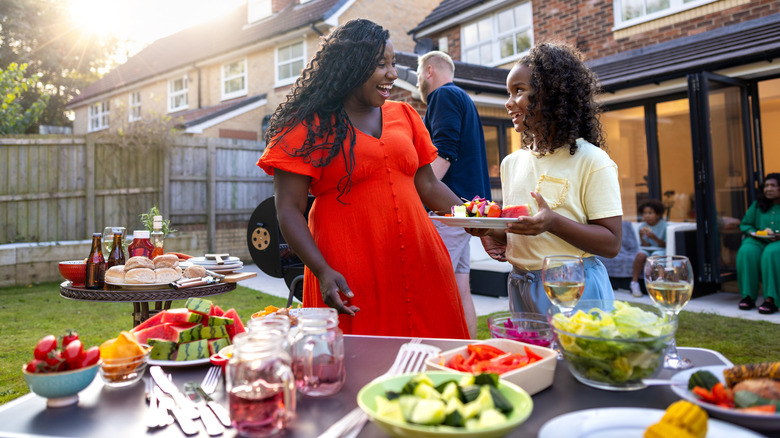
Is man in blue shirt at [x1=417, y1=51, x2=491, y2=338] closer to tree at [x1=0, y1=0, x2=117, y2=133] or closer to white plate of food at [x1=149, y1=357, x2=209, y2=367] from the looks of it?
white plate of food at [x1=149, y1=357, x2=209, y2=367]

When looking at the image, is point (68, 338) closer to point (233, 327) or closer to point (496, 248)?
point (233, 327)

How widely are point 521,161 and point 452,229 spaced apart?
5.31 ft

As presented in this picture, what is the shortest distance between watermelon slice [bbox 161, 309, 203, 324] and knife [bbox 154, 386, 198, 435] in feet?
Result: 1.10

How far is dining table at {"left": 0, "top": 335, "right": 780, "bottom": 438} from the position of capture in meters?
1.05

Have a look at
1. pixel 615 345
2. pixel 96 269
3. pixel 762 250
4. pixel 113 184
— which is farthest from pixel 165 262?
pixel 113 184

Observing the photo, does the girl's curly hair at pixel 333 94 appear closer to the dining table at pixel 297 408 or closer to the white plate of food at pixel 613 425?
the dining table at pixel 297 408

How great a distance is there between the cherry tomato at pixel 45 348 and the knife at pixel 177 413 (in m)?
0.27

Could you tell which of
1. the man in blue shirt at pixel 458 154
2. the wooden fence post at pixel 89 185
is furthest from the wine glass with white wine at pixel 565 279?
the wooden fence post at pixel 89 185

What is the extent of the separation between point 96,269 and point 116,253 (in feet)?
0.91

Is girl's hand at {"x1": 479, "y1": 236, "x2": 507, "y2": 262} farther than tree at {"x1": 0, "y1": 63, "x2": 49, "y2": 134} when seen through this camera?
No

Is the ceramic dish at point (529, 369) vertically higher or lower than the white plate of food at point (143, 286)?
lower

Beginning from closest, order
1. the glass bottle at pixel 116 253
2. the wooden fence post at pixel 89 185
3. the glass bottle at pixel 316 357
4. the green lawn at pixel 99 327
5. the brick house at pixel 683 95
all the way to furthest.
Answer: the glass bottle at pixel 316 357, the glass bottle at pixel 116 253, the green lawn at pixel 99 327, the brick house at pixel 683 95, the wooden fence post at pixel 89 185

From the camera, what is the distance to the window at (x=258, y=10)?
18.6m

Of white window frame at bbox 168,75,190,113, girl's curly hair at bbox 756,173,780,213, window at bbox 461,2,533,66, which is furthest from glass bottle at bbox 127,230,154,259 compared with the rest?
white window frame at bbox 168,75,190,113
